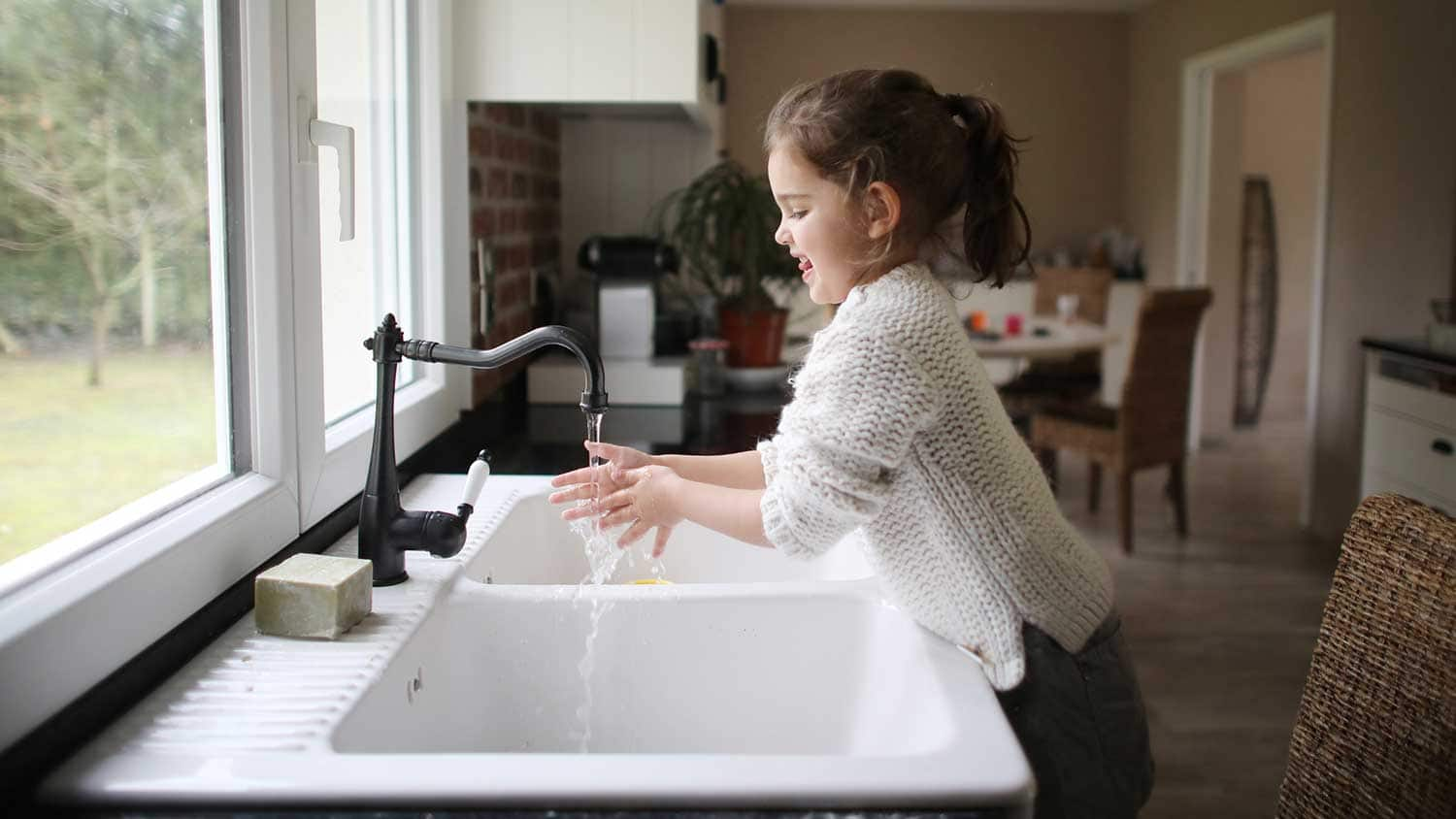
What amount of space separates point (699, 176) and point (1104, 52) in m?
5.23

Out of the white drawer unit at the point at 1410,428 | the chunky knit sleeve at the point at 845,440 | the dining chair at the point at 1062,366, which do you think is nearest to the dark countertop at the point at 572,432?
the chunky knit sleeve at the point at 845,440

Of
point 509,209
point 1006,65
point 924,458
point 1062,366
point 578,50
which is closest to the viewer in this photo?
point 924,458

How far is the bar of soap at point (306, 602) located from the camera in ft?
3.59

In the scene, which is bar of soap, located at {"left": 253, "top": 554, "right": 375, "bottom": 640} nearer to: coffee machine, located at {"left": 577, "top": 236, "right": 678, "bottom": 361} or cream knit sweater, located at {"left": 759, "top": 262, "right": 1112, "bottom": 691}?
cream knit sweater, located at {"left": 759, "top": 262, "right": 1112, "bottom": 691}

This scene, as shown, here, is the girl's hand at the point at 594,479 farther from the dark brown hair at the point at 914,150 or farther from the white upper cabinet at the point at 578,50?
the white upper cabinet at the point at 578,50

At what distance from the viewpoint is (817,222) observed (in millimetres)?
1257

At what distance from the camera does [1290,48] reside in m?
5.57

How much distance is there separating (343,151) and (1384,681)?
120cm

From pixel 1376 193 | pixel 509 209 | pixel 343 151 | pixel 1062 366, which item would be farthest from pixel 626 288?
pixel 1062 366

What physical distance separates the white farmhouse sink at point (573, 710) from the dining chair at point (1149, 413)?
348 centimetres

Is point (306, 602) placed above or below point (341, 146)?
below

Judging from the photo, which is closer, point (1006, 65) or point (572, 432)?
point (572, 432)

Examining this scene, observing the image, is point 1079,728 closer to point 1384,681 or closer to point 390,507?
point 1384,681

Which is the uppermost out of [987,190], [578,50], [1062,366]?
[578,50]
